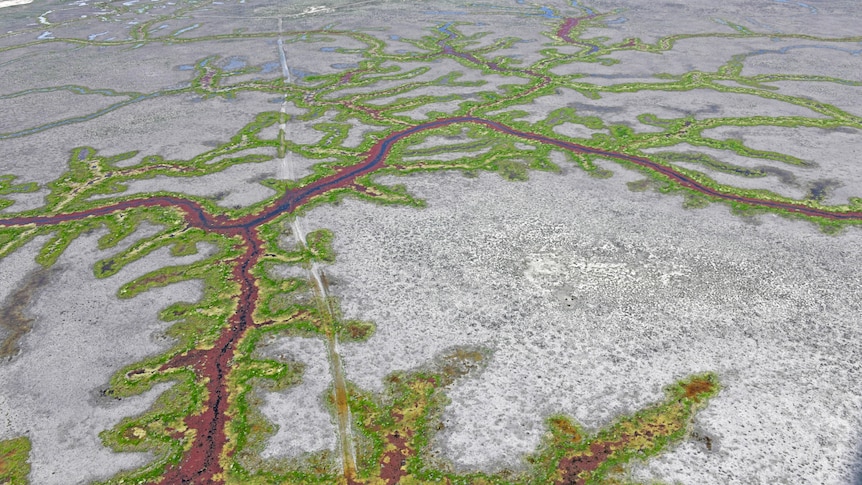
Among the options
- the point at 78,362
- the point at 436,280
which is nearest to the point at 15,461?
the point at 78,362

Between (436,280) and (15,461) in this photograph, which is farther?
(436,280)

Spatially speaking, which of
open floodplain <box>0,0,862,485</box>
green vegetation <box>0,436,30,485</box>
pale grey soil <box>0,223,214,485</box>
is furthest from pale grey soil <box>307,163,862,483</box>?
green vegetation <box>0,436,30,485</box>

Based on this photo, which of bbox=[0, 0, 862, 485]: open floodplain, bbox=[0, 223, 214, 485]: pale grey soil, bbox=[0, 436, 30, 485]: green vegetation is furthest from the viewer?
A: bbox=[0, 0, 862, 485]: open floodplain

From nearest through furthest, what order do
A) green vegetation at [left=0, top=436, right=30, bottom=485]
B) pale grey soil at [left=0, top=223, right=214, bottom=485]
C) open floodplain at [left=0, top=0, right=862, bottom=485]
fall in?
green vegetation at [left=0, top=436, right=30, bottom=485], pale grey soil at [left=0, top=223, right=214, bottom=485], open floodplain at [left=0, top=0, right=862, bottom=485]

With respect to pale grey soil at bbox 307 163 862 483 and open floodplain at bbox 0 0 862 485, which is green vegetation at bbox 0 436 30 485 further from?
pale grey soil at bbox 307 163 862 483

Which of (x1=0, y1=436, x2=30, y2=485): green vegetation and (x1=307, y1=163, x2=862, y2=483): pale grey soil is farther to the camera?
(x1=307, y1=163, x2=862, y2=483): pale grey soil

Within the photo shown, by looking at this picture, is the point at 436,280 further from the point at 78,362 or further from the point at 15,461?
the point at 15,461

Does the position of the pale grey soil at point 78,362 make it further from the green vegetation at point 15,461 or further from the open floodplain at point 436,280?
the green vegetation at point 15,461

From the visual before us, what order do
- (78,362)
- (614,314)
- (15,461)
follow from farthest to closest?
(614,314) < (78,362) < (15,461)
